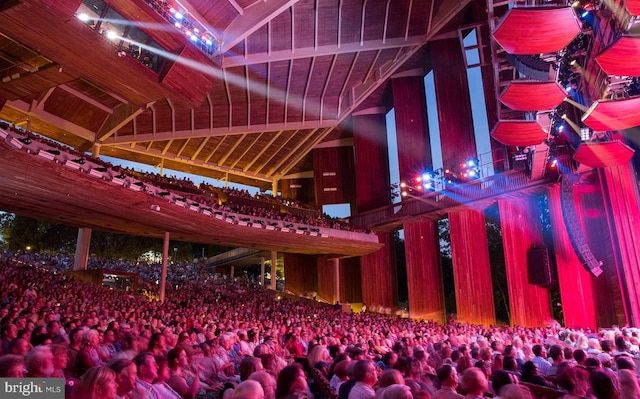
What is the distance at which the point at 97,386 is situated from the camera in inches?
83.1

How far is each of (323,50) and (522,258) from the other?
10.7 meters

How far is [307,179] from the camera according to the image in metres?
26.6

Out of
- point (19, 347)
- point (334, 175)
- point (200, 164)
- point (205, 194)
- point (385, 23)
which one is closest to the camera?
point (19, 347)

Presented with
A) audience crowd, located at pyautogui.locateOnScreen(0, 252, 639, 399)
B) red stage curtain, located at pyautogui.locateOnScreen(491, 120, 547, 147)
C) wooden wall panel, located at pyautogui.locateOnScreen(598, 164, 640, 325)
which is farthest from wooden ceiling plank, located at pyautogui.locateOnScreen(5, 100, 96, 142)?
wooden wall panel, located at pyautogui.locateOnScreen(598, 164, 640, 325)

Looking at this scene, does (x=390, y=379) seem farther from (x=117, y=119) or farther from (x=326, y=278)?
(x=326, y=278)

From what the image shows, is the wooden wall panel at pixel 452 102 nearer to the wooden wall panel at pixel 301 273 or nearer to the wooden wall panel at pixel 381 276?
the wooden wall panel at pixel 381 276

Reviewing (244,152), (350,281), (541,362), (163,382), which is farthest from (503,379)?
(244,152)

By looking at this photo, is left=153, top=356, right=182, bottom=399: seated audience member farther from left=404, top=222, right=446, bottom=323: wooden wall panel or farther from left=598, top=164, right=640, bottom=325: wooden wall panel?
left=404, top=222, right=446, bottom=323: wooden wall panel

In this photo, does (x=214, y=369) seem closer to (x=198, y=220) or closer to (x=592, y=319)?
(x=198, y=220)

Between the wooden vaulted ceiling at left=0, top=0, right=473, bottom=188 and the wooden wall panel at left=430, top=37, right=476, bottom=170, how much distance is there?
2.86ft

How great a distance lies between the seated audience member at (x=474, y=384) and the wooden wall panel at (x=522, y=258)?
12653 millimetres

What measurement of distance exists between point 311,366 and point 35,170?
8.12 m

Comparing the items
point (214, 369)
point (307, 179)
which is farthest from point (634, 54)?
point (307, 179)

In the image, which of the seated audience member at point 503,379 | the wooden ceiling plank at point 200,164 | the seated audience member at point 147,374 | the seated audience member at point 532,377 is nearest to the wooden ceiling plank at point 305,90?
the wooden ceiling plank at point 200,164
